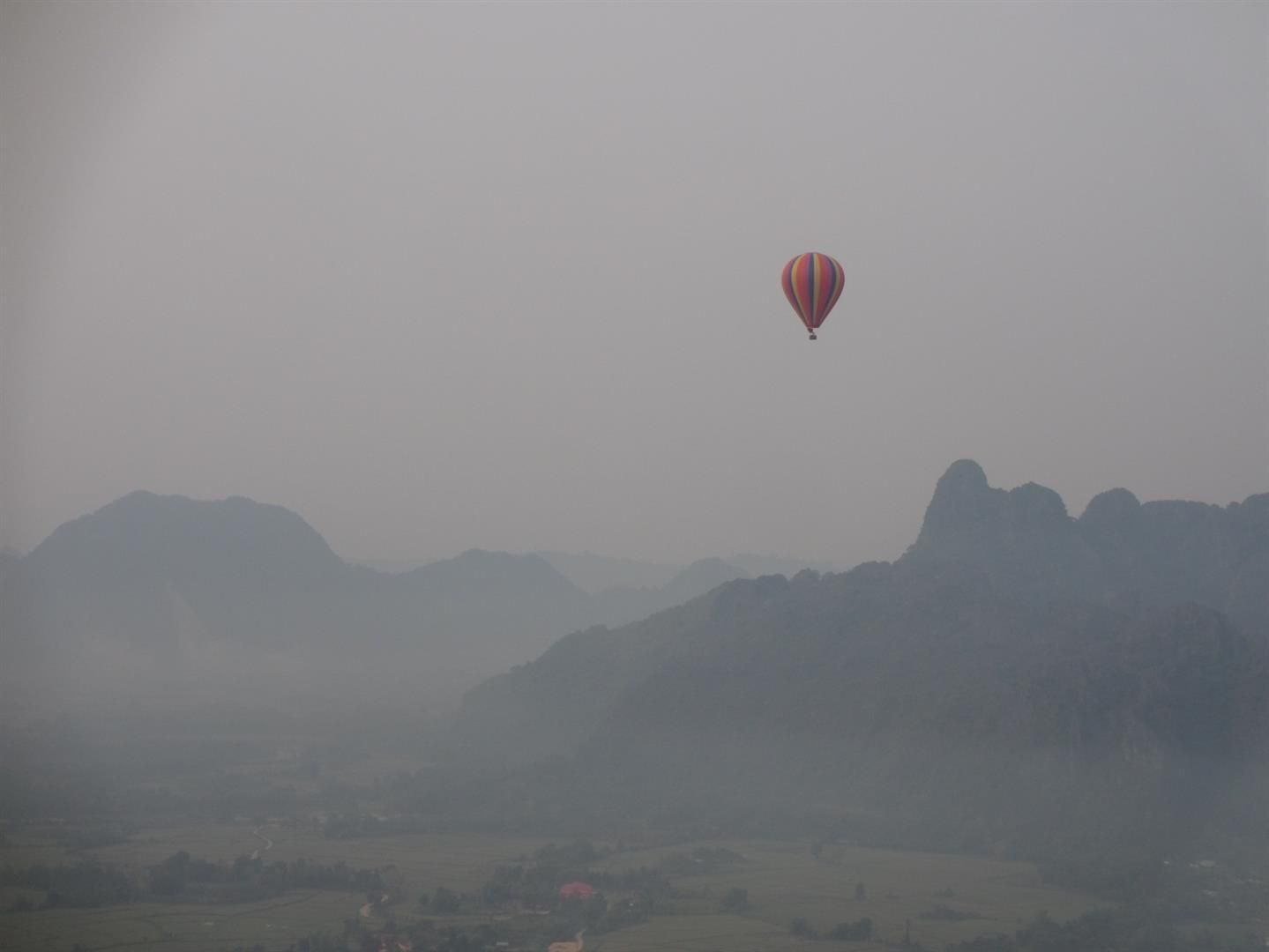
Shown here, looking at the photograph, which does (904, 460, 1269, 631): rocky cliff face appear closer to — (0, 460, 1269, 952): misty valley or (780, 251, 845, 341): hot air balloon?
(0, 460, 1269, 952): misty valley

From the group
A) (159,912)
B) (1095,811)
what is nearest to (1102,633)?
(1095,811)

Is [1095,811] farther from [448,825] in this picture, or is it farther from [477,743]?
[477,743]

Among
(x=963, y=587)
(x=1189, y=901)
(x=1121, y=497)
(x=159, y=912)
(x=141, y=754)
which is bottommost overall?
(x=1189, y=901)

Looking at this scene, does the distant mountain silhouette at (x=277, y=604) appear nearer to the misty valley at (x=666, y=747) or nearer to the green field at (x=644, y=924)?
the misty valley at (x=666, y=747)

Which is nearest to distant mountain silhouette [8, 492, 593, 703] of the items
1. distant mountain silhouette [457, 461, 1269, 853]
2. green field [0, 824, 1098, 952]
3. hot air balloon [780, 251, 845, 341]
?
distant mountain silhouette [457, 461, 1269, 853]

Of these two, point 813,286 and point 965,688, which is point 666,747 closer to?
point 965,688
